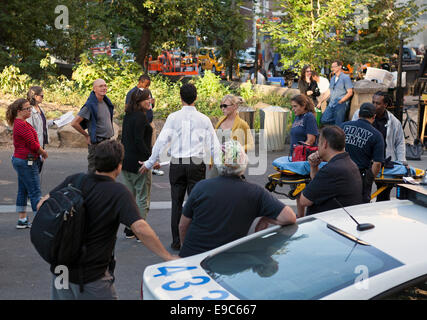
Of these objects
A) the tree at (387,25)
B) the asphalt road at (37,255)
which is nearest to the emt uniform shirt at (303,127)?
the asphalt road at (37,255)

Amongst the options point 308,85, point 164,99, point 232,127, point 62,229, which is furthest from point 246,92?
point 62,229

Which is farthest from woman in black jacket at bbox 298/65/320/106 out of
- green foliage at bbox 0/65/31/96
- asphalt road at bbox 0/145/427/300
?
green foliage at bbox 0/65/31/96

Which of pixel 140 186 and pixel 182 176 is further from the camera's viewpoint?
pixel 140 186

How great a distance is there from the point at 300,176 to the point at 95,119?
9.93 ft

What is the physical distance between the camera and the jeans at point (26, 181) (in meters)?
7.62

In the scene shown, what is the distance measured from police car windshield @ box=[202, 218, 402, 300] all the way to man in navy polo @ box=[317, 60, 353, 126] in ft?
32.8

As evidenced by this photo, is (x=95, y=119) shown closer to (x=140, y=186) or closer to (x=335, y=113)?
(x=140, y=186)

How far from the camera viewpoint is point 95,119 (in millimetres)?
8453

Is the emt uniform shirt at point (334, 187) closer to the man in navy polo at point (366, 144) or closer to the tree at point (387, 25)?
the man in navy polo at point (366, 144)

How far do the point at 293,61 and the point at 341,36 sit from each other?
60.6 inches

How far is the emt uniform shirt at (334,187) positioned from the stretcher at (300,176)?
1.43 m

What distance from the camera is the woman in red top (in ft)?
24.5

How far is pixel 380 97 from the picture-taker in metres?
8.00
